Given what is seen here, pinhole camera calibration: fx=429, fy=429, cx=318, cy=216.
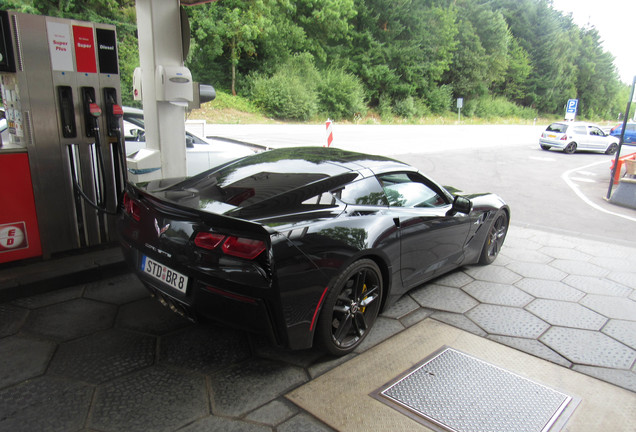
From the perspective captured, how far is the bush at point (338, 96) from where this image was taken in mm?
32906

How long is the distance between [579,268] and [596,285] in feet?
1.84

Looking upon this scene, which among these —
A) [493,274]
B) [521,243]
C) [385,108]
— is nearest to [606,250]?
[521,243]

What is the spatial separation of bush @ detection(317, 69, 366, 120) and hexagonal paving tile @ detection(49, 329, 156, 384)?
3081 centimetres

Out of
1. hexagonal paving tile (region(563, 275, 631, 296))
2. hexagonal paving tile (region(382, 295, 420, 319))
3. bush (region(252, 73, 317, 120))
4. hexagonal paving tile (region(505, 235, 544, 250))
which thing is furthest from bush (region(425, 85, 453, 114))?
hexagonal paving tile (region(382, 295, 420, 319))

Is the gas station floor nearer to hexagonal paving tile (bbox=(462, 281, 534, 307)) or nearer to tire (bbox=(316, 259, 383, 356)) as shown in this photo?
hexagonal paving tile (bbox=(462, 281, 534, 307))

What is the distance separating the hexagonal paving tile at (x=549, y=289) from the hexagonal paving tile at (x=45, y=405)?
12.8 feet

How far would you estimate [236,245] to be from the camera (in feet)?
7.89

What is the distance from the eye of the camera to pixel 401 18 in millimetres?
41438

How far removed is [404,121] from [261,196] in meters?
37.8

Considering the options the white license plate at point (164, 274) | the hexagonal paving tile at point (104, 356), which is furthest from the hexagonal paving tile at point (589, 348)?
the hexagonal paving tile at point (104, 356)

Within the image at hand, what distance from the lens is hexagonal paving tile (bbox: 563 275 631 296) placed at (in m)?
4.40

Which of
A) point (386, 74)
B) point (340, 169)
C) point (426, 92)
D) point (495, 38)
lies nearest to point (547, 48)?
point (495, 38)

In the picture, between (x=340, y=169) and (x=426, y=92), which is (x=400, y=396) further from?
(x=426, y=92)

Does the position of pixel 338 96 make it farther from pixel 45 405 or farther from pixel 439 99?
pixel 45 405
